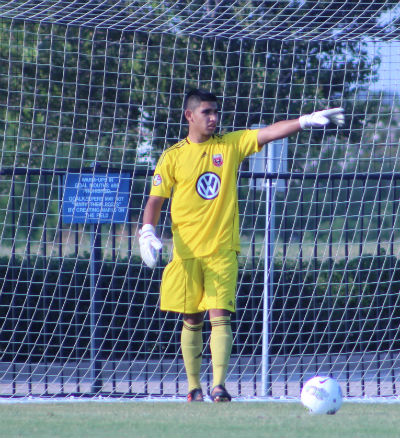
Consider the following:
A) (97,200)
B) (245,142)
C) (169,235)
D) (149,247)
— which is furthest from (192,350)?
(169,235)

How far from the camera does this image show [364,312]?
9.55 meters

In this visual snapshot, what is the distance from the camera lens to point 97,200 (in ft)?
24.6

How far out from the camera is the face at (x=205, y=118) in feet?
19.4

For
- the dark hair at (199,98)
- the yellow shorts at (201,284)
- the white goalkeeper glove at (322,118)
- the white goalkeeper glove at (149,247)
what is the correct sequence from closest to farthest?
the white goalkeeper glove at (322,118), the white goalkeeper glove at (149,247), the yellow shorts at (201,284), the dark hair at (199,98)

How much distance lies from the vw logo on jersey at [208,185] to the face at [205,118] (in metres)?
0.28

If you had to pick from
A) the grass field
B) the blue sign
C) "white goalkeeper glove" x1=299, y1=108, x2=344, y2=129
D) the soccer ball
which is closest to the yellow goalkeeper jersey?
"white goalkeeper glove" x1=299, y1=108, x2=344, y2=129

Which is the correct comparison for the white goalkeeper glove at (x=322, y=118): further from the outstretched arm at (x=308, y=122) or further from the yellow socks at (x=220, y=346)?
the yellow socks at (x=220, y=346)

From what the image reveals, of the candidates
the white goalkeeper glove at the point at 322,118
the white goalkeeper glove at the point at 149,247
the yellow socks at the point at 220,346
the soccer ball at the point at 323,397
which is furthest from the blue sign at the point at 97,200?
the soccer ball at the point at 323,397

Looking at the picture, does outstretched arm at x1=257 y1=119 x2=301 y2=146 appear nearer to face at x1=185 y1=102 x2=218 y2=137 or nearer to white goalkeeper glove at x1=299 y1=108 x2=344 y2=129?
white goalkeeper glove at x1=299 y1=108 x2=344 y2=129

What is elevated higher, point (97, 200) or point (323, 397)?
point (97, 200)

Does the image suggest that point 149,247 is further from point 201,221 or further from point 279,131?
point 279,131

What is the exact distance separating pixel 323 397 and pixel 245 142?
5.80 feet

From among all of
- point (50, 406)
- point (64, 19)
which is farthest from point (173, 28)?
point (50, 406)

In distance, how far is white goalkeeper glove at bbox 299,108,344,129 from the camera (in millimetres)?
5559
